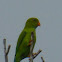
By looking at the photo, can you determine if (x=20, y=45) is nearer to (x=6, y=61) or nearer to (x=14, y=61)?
(x=14, y=61)

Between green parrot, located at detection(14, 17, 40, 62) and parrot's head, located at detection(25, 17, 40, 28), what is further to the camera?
parrot's head, located at detection(25, 17, 40, 28)

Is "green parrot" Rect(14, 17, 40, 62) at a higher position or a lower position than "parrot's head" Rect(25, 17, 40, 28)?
lower

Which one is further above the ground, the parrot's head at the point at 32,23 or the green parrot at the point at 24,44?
the parrot's head at the point at 32,23

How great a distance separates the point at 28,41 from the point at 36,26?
3.16 feet

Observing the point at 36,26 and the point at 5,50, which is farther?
the point at 36,26

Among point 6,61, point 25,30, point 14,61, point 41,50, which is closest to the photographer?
point 6,61

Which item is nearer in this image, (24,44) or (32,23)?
(24,44)

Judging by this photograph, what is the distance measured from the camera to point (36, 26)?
859cm

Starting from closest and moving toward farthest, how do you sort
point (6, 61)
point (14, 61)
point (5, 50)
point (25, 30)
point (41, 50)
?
point (6, 61) → point (5, 50) → point (41, 50) → point (14, 61) → point (25, 30)

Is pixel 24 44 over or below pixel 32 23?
below

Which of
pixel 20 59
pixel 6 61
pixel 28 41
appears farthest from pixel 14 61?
pixel 6 61

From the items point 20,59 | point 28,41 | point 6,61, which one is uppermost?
point 6,61

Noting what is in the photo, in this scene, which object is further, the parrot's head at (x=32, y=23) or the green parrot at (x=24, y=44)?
the parrot's head at (x=32, y=23)

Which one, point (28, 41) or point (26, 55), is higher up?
point (28, 41)
